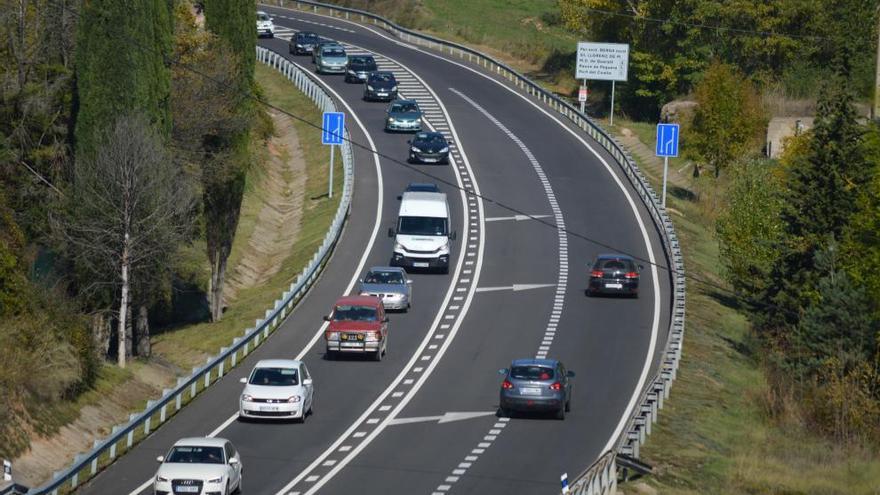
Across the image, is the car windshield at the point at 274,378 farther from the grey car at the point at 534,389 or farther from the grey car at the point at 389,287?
the grey car at the point at 389,287

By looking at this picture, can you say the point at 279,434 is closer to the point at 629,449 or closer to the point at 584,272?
the point at 629,449

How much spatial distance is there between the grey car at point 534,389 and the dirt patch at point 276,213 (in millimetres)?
23180

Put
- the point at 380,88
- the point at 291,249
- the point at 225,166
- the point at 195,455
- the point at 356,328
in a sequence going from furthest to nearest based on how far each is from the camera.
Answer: the point at 380,88, the point at 291,249, the point at 225,166, the point at 356,328, the point at 195,455

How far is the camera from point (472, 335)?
4850 cm

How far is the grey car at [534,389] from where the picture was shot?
124 feet

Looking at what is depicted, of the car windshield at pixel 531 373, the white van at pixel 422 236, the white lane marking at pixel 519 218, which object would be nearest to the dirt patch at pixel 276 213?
the white van at pixel 422 236

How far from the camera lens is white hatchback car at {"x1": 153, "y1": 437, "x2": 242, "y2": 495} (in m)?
29.5

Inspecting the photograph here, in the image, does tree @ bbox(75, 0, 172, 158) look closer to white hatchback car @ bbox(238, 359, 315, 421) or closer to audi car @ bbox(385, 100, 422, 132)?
white hatchback car @ bbox(238, 359, 315, 421)

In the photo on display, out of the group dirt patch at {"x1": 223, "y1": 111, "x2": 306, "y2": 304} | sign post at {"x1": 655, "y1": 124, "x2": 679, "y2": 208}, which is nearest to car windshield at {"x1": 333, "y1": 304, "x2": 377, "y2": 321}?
dirt patch at {"x1": 223, "y1": 111, "x2": 306, "y2": 304}

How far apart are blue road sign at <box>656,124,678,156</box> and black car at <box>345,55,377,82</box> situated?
99.1 feet

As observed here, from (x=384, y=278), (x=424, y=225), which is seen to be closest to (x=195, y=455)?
(x=384, y=278)

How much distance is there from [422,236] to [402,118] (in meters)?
23.7

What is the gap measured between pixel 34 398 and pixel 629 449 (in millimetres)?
14756

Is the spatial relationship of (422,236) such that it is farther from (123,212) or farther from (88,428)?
(88,428)
